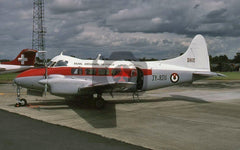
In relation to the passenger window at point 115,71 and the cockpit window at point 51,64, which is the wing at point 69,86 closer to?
the cockpit window at point 51,64

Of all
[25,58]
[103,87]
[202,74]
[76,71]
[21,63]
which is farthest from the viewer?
[21,63]

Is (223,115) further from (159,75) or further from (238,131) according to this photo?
(159,75)

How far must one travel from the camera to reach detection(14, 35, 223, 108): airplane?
13.6 m

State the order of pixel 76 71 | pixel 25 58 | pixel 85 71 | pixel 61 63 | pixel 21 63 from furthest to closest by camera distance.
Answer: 1. pixel 21 63
2. pixel 25 58
3. pixel 85 71
4. pixel 76 71
5. pixel 61 63

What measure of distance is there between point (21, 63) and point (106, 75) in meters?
19.3

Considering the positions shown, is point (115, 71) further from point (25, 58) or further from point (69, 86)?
point (25, 58)

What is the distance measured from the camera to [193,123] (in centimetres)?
1118

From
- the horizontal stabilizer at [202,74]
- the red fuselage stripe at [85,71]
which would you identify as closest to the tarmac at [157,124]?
the red fuselage stripe at [85,71]

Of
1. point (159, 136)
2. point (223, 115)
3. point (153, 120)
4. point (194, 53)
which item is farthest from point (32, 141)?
point (194, 53)

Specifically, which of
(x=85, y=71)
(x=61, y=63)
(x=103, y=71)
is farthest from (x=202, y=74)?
(x=61, y=63)

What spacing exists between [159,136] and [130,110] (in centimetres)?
568

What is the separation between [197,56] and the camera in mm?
18859

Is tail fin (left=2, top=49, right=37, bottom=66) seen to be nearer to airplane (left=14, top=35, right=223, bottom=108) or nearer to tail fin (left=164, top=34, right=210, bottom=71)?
airplane (left=14, top=35, right=223, bottom=108)

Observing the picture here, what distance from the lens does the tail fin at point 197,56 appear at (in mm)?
18625
